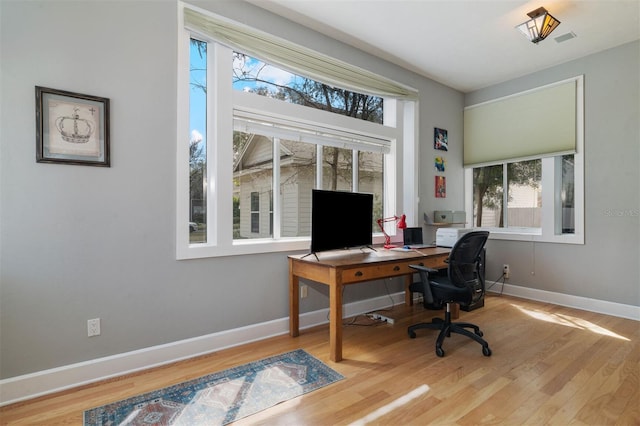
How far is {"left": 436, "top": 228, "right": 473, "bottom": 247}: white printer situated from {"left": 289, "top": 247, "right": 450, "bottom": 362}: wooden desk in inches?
15.7

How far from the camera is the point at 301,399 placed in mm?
1903

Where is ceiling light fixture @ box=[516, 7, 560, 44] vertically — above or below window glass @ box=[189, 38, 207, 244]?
above

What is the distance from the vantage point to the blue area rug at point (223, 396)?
5.67ft

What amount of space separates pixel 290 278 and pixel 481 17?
2893 mm

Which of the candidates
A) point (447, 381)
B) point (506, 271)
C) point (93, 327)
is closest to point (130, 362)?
point (93, 327)

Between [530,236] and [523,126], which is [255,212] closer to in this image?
[530,236]

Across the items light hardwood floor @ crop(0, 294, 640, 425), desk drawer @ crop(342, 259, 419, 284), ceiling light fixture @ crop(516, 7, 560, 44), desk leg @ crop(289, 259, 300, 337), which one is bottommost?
light hardwood floor @ crop(0, 294, 640, 425)

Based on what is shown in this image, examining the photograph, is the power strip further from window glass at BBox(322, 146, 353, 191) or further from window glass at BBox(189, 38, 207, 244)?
window glass at BBox(189, 38, 207, 244)

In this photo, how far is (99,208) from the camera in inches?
83.4

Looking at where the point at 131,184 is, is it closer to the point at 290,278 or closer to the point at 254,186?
the point at 254,186

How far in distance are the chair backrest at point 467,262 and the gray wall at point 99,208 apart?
1.74 metres

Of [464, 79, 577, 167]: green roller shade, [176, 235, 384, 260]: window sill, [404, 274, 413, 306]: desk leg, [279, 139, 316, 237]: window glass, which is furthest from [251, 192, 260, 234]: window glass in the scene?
[464, 79, 577, 167]: green roller shade

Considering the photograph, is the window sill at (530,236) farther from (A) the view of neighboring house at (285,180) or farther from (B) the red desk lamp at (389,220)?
(A) the view of neighboring house at (285,180)

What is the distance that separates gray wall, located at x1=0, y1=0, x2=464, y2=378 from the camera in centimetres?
188
